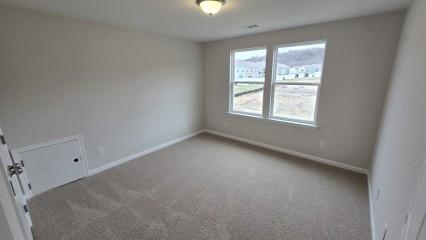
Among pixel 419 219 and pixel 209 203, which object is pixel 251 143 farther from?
pixel 419 219

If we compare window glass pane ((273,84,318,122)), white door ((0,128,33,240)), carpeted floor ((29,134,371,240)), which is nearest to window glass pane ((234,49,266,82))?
window glass pane ((273,84,318,122))

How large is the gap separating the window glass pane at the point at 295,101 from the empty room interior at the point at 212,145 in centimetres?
2

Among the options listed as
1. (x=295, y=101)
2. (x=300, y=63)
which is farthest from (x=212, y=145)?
(x=300, y=63)

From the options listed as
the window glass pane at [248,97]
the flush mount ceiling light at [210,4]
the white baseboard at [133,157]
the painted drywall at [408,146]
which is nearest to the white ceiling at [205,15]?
the flush mount ceiling light at [210,4]

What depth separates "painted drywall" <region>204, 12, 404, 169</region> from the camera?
2.40 m

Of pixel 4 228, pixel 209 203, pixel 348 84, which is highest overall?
pixel 348 84

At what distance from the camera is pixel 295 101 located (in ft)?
11.0

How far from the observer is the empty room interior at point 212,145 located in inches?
70.4

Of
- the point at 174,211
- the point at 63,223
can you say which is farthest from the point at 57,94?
the point at 174,211

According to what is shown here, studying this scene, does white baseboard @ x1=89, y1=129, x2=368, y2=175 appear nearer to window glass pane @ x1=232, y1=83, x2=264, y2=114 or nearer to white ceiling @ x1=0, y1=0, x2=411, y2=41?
window glass pane @ x1=232, y1=83, x2=264, y2=114

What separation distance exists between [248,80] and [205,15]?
1837 millimetres

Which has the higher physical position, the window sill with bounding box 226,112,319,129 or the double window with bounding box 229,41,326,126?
the double window with bounding box 229,41,326,126

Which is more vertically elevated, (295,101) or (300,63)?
(300,63)

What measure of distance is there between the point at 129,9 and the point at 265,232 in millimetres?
2820
